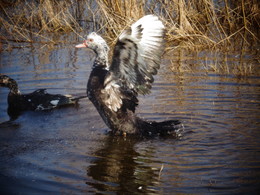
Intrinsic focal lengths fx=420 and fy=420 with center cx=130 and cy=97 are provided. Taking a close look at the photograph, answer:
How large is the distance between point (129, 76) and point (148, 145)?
869 millimetres

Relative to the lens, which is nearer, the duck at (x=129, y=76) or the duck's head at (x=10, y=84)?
the duck at (x=129, y=76)

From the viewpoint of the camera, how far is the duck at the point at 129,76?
470cm

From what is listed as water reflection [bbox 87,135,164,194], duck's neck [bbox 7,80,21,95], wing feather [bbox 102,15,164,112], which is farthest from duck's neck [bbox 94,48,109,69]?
duck's neck [bbox 7,80,21,95]

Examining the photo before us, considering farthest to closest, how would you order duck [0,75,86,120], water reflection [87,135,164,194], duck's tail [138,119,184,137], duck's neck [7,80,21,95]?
1. duck's neck [7,80,21,95]
2. duck [0,75,86,120]
3. duck's tail [138,119,184,137]
4. water reflection [87,135,164,194]

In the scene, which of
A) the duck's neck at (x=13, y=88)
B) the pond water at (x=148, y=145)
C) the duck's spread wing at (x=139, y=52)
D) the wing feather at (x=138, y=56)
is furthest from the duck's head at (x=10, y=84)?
the duck's spread wing at (x=139, y=52)

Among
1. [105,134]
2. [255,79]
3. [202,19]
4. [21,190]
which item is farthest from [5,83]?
[202,19]

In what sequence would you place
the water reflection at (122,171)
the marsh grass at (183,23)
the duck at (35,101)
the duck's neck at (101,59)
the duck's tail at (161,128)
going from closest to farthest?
the water reflection at (122,171) < the duck's tail at (161,128) < the duck's neck at (101,59) < the duck at (35,101) < the marsh grass at (183,23)

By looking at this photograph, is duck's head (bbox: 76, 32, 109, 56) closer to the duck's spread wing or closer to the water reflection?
the duck's spread wing

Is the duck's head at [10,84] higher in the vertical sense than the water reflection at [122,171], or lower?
higher

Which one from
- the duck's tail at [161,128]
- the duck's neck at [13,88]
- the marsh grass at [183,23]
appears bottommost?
the duck's tail at [161,128]

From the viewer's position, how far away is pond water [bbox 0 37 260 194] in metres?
3.87

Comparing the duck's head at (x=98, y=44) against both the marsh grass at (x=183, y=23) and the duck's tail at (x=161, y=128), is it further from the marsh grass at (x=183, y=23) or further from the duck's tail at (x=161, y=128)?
the marsh grass at (x=183, y=23)

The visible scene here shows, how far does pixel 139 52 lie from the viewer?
187 inches

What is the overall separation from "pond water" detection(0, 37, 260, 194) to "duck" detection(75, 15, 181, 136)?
0.21 metres
